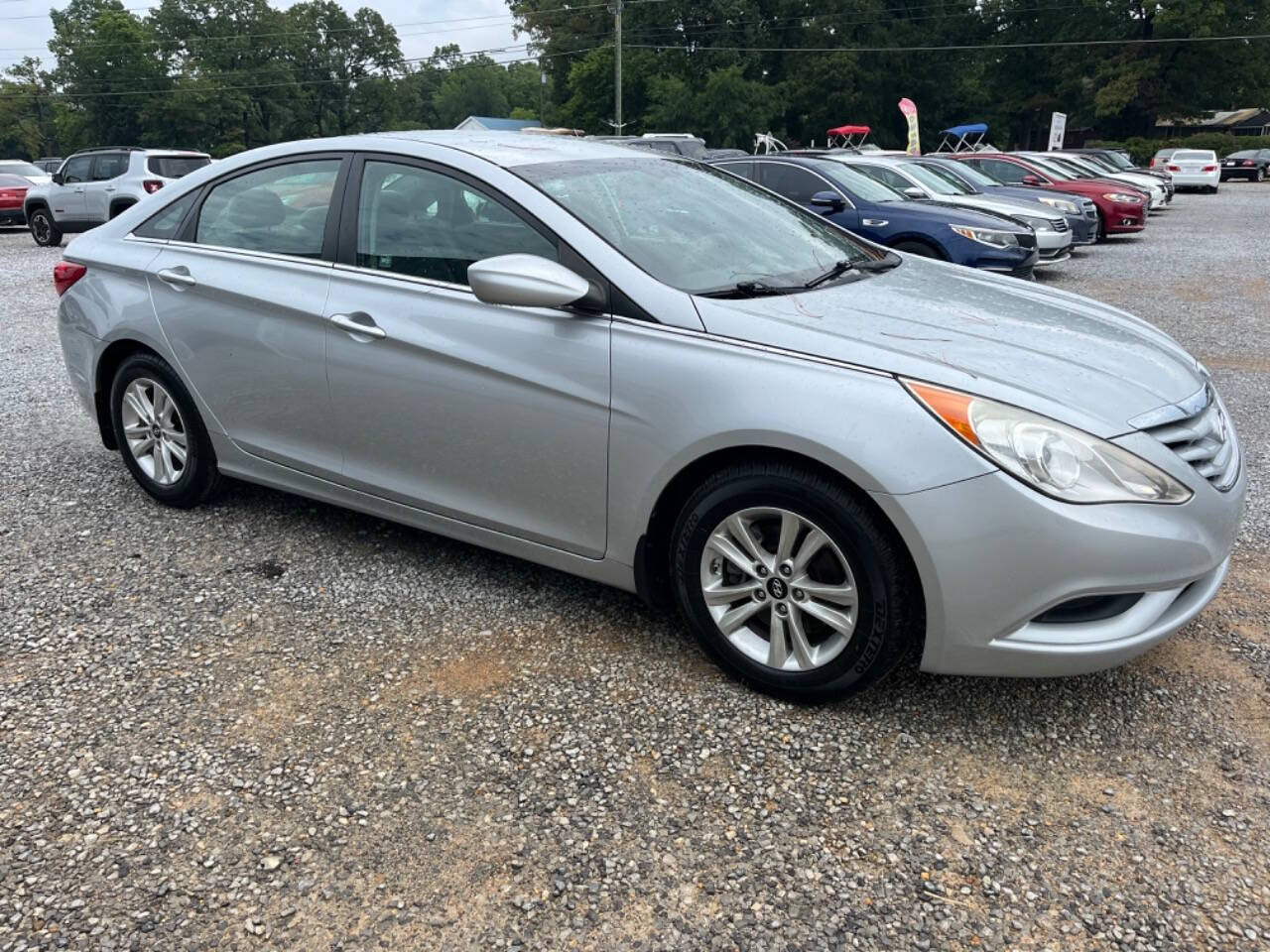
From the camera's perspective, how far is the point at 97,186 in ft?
54.6

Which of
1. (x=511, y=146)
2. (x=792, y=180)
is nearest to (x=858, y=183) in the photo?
(x=792, y=180)

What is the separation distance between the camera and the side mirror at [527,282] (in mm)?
2992

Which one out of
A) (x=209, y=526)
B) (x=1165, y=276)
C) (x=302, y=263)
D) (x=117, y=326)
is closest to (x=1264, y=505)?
(x=302, y=263)

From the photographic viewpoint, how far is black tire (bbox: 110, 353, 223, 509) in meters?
4.27

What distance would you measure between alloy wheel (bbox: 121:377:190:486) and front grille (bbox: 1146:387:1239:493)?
3677mm

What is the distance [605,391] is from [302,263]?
4.83ft

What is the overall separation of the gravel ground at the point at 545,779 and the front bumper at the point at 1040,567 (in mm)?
342

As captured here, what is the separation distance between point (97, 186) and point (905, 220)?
1315 centimetres

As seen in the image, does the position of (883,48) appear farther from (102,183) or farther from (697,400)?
(697,400)

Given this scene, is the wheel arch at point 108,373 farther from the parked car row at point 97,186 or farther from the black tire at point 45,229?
the black tire at point 45,229

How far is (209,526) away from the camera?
4.38 meters

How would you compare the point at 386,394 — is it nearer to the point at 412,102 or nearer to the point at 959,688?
the point at 959,688

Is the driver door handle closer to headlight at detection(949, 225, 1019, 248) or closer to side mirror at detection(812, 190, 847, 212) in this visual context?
side mirror at detection(812, 190, 847, 212)

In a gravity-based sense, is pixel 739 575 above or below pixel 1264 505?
above
